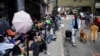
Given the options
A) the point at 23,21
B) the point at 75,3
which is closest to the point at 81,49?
the point at 23,21

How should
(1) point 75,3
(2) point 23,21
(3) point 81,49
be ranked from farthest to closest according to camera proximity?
(1) point 75,3, (3) point 81,49, (2) point 23,21

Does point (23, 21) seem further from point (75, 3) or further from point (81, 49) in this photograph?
point (75, 3)

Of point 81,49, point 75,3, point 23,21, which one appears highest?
point 23,21

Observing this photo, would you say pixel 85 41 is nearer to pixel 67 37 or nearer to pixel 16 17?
pixel 67 37

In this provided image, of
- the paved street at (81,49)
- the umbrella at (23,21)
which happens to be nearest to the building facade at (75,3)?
the paved street at (81,49)

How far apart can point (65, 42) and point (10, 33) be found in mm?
12570

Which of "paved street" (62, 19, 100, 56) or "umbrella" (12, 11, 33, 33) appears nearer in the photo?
"umbrella" (12, 11, 33, 33)

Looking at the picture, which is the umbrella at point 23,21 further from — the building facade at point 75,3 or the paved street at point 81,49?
the building facade at point 75,3

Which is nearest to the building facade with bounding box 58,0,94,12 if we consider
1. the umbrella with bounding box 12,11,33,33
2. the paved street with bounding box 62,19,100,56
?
the paved street with bounding box 62,19,100,56

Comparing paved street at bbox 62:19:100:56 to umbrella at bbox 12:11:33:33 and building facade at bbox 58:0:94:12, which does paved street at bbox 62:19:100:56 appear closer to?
umbrella at bbox 12:11:33:33

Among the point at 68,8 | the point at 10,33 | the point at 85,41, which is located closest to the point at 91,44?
the point at 85,41

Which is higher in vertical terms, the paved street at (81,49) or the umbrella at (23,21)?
the umbrella at (23,21)

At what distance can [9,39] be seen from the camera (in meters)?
11.9

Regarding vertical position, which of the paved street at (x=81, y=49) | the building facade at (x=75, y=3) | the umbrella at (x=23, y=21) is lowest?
the building facade at (x=75, y=3)
